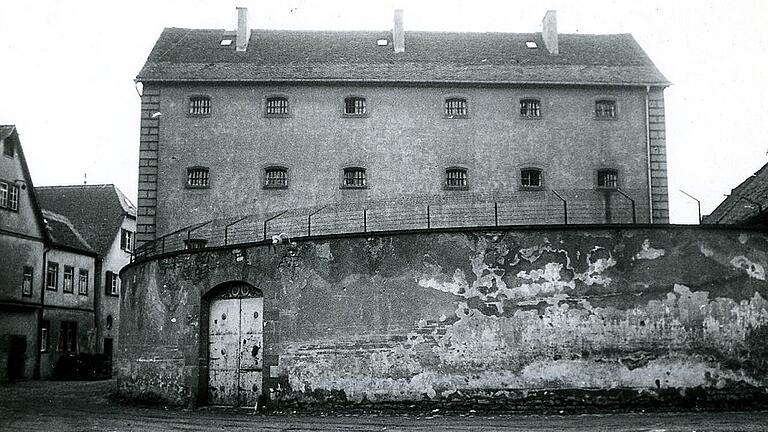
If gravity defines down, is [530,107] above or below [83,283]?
above

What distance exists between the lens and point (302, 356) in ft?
69.5

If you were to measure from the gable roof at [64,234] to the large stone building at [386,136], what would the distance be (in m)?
13.8

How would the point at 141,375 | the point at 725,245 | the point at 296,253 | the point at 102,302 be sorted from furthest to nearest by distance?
the point at 102,302 → the point at 141,375 → the point at 296,253 → the point at 725,245

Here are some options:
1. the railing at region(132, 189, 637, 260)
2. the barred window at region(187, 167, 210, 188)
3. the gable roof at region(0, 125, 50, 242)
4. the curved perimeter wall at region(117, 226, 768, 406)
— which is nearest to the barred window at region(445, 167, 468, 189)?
the railing at region(132, 189, 637, 260)

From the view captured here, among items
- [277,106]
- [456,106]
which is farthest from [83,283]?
[456,106]

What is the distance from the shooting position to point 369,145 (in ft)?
111

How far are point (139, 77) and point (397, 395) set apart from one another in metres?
19.5

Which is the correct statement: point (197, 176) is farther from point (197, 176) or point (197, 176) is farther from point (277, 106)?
point (277, 106)

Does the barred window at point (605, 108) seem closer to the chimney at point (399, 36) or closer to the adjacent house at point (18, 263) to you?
the chimney at point (399, 36)

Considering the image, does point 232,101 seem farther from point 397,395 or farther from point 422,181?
point 397,395

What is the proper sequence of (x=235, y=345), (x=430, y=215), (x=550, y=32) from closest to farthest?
(x=235, y=345) < (x=430, y=215) < (x=550, y=32)

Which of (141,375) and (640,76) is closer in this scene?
(141,375)

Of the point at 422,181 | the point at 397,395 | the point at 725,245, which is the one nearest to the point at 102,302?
the point at 422,181

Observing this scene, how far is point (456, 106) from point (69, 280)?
78.8 ft
